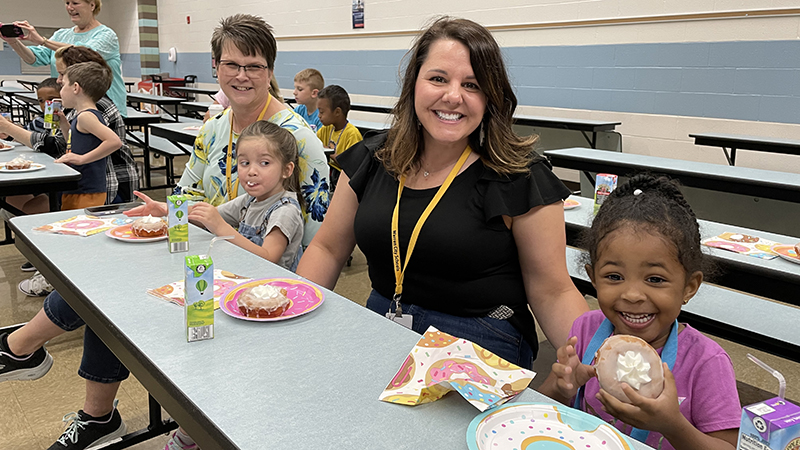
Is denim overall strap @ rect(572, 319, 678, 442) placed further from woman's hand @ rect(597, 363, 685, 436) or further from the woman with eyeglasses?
the woman with eyeglasses

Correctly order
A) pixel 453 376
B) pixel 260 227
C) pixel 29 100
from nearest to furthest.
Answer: pixel 453 376 → pixel 260 227 → pixel 29 100

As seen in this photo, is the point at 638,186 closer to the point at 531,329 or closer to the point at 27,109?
the point at 531,329

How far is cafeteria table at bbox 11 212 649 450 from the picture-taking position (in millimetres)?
880

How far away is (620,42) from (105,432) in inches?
195

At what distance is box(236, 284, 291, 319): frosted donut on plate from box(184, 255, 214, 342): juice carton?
11cm

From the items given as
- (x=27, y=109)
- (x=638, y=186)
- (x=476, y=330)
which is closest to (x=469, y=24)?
(x=638, y=186)

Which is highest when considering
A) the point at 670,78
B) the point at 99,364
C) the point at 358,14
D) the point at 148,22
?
the point at 148,22

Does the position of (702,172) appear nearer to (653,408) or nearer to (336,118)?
(336,118)

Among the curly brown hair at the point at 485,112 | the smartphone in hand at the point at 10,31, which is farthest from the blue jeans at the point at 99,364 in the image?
the smartphone in hand at the point at 10,31

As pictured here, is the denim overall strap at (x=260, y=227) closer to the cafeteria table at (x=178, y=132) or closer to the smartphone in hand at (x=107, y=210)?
the smartphone in hand at (x=107, y=210)

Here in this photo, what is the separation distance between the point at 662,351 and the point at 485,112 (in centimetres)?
77

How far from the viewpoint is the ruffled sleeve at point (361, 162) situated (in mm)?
1703

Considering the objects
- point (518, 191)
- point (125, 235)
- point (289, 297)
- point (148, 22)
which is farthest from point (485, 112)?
point (148, 22)

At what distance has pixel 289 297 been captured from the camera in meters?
1.38
